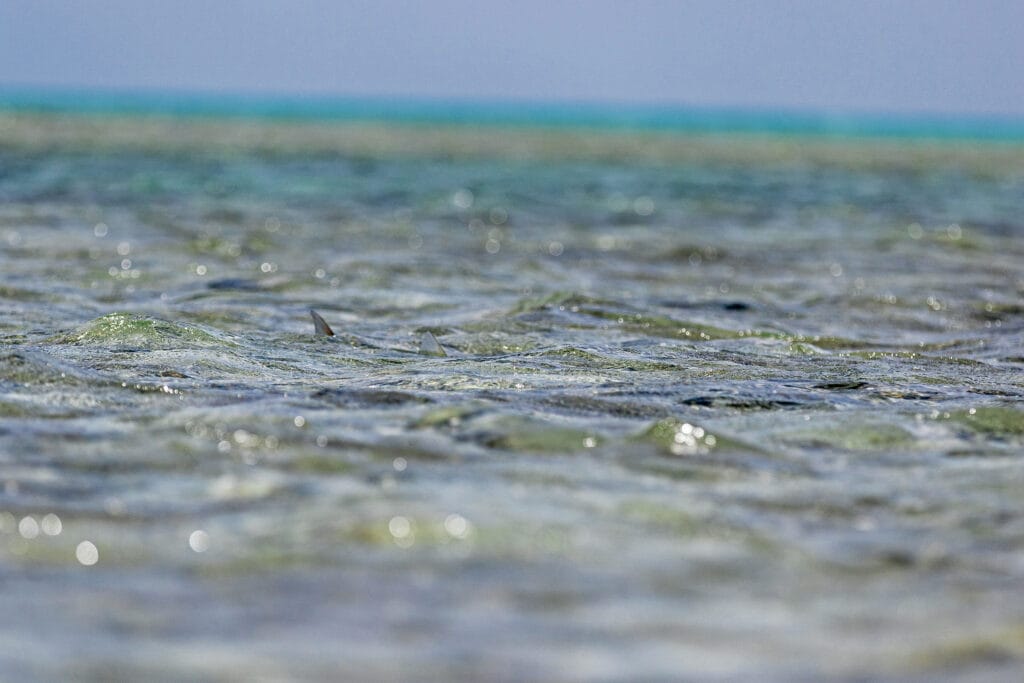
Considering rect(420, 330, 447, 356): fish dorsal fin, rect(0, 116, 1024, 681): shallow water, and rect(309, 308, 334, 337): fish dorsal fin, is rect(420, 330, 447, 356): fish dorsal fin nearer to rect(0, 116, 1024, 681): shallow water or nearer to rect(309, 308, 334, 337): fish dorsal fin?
rect(0, 116, 1024, 681): shallow water

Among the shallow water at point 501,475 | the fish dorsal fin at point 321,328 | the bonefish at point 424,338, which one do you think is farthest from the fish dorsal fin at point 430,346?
the fish dorsal fin at point 321,328

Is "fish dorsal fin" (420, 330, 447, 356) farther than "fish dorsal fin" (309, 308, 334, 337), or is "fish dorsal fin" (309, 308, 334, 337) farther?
"fish dorsal fin" (309, 308, 334, 337)

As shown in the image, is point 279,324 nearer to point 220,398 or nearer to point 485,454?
point 220,398

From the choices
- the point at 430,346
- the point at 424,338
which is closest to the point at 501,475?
the point at 430,346

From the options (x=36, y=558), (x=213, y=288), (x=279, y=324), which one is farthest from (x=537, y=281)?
(x=36, y=558)

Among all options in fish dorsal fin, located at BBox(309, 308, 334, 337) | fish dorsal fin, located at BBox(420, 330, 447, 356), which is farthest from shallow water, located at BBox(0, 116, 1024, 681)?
fish dorsal fin, located at BBox(309, 308, 334, 337)

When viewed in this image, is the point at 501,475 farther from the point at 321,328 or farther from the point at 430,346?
the point at 321,328
